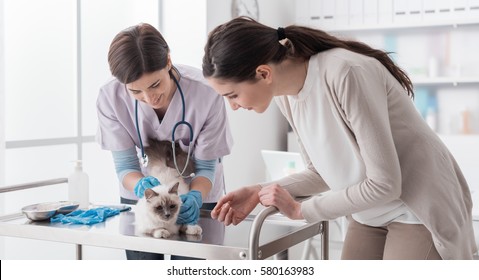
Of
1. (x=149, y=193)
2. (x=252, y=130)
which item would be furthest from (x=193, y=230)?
(x=252, y=130)

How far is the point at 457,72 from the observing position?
3.73 metres

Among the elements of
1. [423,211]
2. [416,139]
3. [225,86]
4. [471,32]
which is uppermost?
[471,32]

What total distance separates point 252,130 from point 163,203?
232cm

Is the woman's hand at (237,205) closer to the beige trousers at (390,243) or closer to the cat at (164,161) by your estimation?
the beige trousers at (390,243)

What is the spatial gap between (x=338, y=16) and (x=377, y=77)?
297cm

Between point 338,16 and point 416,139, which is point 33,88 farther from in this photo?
point 338,16

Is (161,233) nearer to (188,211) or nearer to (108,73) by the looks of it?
(188,211)

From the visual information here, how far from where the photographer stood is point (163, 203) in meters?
1.39

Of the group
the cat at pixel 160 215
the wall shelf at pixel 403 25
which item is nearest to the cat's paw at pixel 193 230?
the cat at pixel 160 215

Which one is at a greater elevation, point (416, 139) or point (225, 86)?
point (225, 86)

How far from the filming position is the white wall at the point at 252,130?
130 inches

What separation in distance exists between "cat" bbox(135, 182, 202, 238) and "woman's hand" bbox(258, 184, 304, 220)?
0.23 meters

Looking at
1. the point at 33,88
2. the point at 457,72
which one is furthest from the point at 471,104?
the point at 33,88

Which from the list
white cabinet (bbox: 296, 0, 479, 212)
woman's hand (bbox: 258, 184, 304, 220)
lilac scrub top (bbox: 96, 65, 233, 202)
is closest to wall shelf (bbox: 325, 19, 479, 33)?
white cabinet (bbox: 296, 0, 479, 212)
